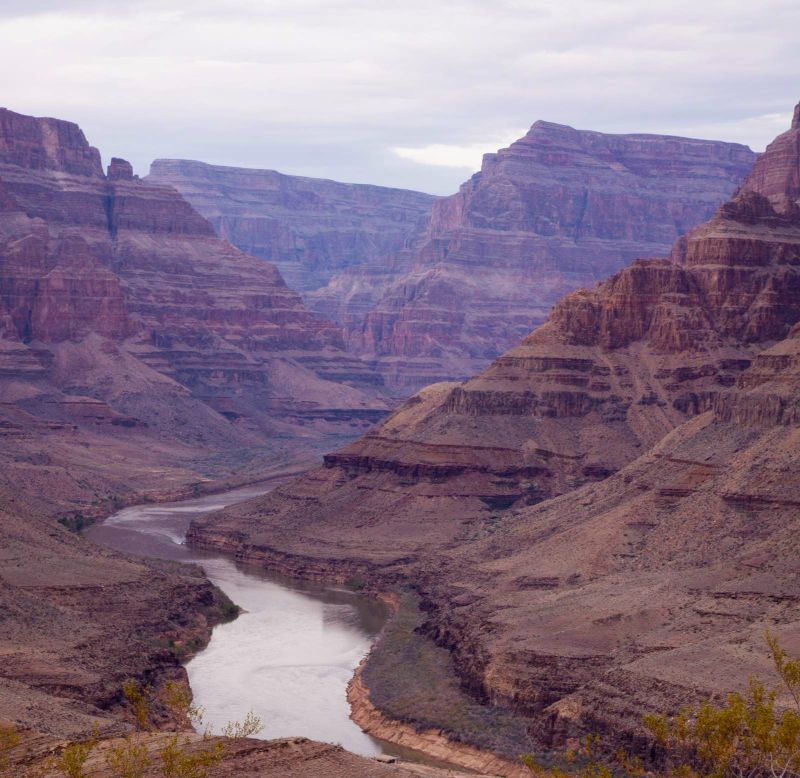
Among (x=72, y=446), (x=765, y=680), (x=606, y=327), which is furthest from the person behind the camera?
(x=72, y=446)

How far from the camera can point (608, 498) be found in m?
119

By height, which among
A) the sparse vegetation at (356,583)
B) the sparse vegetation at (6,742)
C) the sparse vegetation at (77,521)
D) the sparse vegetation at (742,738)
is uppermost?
the sparse vegetation at (742,738)

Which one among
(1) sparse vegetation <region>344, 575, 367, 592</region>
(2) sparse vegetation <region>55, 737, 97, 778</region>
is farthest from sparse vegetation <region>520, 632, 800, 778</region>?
(1) sparse vegetation <region>344, 575, 367, 592</region>

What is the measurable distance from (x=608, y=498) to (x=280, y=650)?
23596 mm

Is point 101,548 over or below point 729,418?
below

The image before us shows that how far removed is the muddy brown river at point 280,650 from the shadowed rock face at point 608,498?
4.26 m

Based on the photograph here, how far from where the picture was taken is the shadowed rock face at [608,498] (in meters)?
86.0

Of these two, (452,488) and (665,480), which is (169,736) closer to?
(665,480)

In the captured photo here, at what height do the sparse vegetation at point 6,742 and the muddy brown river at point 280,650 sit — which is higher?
the sparse vegetation at point 6,742

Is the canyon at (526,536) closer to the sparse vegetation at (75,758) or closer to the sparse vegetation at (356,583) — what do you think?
the sparse vegetation at (356,583)

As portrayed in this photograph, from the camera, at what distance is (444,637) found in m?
103

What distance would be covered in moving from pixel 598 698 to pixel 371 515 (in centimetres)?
6583

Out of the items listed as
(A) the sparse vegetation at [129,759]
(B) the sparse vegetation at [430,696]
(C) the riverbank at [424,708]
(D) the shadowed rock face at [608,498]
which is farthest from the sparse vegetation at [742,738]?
(B) the sparse vegetation at [430,696]

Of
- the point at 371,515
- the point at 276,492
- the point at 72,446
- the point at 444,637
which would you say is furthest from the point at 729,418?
the point at 72,446
